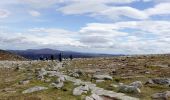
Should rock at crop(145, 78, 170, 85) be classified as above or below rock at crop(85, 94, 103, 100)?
above

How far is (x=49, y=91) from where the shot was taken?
126ft

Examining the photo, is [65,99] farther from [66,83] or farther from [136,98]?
[66,83]

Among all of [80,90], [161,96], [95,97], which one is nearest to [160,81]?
[161,96]

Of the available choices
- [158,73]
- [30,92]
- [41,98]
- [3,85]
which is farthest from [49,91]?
[158,73]

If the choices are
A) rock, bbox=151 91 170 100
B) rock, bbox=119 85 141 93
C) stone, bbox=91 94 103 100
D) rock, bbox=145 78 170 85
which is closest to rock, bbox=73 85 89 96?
stone, bbox=91 94 103 100

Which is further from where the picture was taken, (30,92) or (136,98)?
(30,92)

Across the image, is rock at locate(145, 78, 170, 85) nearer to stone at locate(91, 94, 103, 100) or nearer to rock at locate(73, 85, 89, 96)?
rock at locate(73, 85, 89, 96)

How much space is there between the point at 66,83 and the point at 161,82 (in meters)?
11.2

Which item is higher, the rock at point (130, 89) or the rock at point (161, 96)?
the rock at point (130, 89)

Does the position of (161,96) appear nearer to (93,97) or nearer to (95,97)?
(95,97)

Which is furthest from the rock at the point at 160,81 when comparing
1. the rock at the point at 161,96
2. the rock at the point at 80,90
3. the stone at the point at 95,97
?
the stone at the point at 95,97

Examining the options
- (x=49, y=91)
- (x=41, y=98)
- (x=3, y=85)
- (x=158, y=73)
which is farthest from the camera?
(x=158, y=73)

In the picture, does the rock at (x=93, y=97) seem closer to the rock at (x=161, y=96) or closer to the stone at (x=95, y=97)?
the stone at (x=95, y=97)

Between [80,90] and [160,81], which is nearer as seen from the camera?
[80,90]
